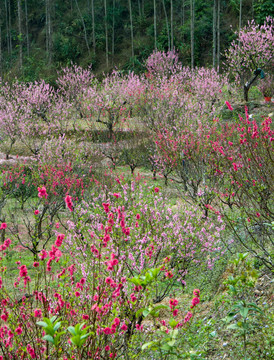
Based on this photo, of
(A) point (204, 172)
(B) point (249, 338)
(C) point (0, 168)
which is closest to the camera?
(B) point (249, 338)

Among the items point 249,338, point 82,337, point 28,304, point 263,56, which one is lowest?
point 249,338

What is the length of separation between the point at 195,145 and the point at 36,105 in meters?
16.0

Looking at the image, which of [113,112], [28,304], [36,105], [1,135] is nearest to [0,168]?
[1,135]

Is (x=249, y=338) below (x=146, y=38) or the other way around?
below

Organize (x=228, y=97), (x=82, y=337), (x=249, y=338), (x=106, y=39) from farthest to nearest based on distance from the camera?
(x=106, y=39)
(x=228, y=97)
(x=249, y=338)
(x=82, y=337)

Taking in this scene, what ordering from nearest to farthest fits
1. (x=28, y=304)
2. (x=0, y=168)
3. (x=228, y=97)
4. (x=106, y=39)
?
(x=28, y=304) → (x=0, y=168) → (x=228, y=97) → (x=106, y=39)

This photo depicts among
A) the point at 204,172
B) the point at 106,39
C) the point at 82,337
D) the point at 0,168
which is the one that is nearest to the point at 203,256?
the point at 204,172

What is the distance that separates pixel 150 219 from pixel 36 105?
19.4 m

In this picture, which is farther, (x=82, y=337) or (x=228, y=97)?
(x=228, y=97)

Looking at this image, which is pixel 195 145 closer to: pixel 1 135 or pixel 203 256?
pixel 203 256

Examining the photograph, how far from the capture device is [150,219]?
5.70 m

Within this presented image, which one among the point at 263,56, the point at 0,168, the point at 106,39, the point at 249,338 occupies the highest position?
the point at 106,39

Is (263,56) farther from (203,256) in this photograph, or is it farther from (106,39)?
(106,39)

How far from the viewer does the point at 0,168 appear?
15.7 metres
